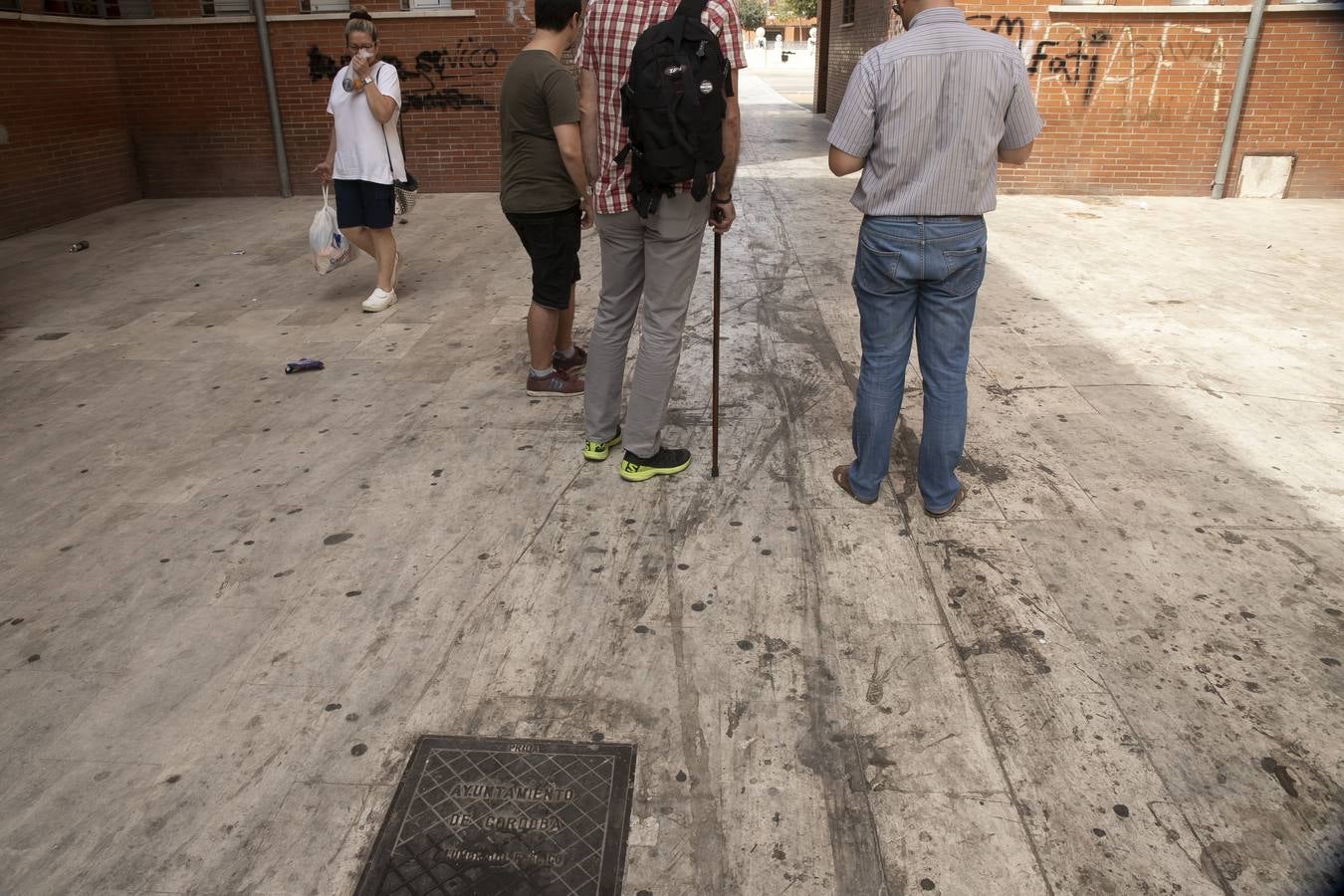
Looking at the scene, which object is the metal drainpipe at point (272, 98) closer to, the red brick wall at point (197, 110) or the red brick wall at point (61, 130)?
the red brick wall at point (197, 110)

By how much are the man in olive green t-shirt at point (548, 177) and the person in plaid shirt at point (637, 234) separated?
1.33 feet

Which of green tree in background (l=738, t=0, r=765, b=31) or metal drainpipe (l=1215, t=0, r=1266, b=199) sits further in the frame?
green tree in background (l=738, t=0, r=765, b=31)

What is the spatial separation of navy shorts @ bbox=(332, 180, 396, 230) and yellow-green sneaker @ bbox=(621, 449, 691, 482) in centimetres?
306

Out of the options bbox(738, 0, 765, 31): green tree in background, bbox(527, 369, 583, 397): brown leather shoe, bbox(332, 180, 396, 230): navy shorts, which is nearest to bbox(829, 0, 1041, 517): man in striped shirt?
bbox(527, 369, 583, 397): brown leather shoe

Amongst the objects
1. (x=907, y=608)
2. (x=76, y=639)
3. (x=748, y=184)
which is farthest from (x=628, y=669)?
(x=748, y=184)

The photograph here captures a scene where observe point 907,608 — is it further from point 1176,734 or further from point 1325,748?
point 1325,748

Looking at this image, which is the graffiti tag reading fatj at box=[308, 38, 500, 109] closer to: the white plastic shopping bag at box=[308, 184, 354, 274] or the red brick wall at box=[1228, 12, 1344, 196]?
the white plastic shopping bag at box=[308, 184, 354, 274]

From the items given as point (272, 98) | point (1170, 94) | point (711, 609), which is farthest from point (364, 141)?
point (1170, 94)

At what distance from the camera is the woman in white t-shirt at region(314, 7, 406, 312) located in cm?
553

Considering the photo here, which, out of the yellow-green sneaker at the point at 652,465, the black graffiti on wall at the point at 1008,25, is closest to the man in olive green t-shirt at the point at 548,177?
the yellow-green sneaker at the point at 652,465

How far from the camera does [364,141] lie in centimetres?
573

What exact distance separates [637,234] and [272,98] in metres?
8.55

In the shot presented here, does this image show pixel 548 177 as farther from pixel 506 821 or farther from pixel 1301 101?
pixel 1301 101

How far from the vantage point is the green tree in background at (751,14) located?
67.2 metres
